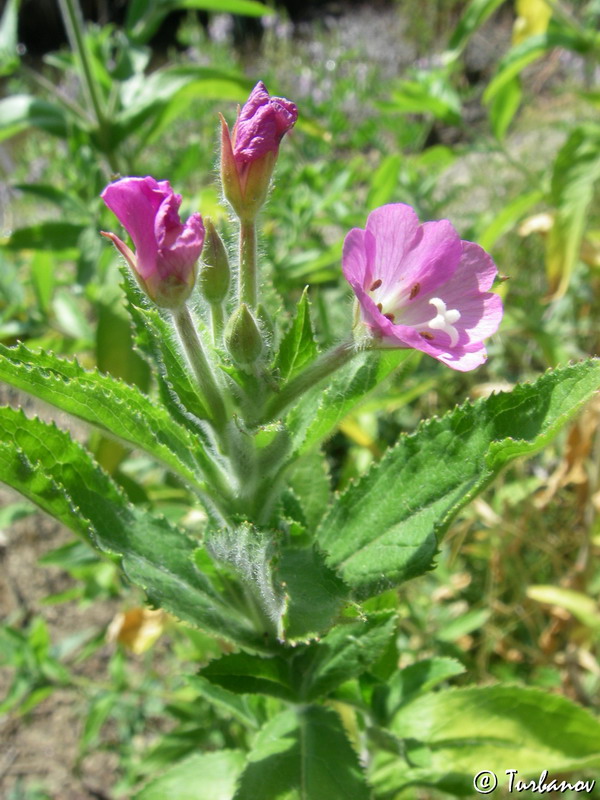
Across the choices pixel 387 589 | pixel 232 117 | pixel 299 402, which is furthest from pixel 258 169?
pixel 232 117

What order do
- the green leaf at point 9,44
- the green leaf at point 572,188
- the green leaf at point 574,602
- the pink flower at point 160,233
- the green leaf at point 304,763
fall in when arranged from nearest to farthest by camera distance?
the pink flower at point 160,233 < the green leaf at point 304,763 < the green leaf at point 574,602 < the green leaf at point 9,44 < the green leaf at point 572,188

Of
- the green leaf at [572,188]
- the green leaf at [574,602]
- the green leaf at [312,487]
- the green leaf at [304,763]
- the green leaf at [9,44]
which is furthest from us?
the green leaf at [572,188]

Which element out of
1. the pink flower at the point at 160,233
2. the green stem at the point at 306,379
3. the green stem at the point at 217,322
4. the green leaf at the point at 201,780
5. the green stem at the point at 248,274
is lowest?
the green leaf at the point at 201,780

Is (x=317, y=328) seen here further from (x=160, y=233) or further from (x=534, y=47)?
(x=160, y=233)

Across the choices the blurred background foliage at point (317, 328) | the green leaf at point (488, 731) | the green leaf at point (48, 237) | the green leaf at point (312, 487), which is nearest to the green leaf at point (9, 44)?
the blurred background foliage at point (317, 328)

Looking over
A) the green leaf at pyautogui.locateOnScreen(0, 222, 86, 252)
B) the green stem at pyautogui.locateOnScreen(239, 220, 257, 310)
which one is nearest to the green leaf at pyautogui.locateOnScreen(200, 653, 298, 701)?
the green stem at pyautogui.locateOnScreen(239, 220, 257, 310)

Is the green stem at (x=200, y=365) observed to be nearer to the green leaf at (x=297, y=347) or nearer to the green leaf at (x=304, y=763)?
the green leaf at (x=297, y=347)

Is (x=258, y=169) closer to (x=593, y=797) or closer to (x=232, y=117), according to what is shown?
(x=593, y=797)
